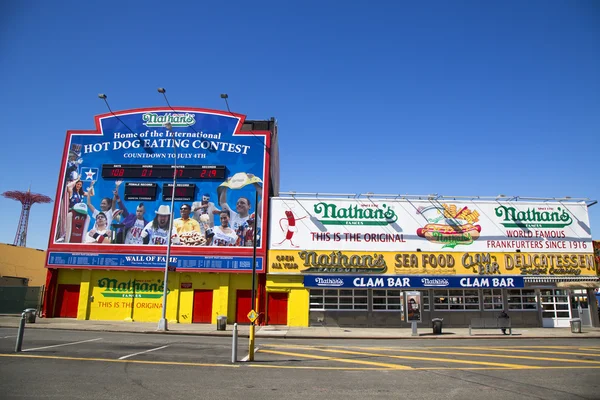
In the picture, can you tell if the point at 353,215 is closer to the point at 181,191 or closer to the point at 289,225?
the point at 289,225

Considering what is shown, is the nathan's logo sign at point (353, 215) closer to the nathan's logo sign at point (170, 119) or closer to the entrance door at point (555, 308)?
the nathan's logo sign at point (170, 119)

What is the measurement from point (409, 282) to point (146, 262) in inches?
741

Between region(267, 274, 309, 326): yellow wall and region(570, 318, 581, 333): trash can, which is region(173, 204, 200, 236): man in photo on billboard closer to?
region(267, 274, 309, 326): yellow wall

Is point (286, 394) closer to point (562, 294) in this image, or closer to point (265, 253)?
point (265, 253)

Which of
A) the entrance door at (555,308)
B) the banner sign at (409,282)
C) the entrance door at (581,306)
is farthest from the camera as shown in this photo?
the entrance door at (581,306)

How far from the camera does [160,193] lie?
31844 mm

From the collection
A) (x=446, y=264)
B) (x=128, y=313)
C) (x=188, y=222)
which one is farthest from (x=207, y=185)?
(x=446, y=264)

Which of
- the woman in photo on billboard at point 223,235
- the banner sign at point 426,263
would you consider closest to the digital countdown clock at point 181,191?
the woman in photo on billboard at point 223,235

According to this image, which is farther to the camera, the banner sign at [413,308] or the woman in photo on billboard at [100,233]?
the woman in photo on billboard at [100,233]

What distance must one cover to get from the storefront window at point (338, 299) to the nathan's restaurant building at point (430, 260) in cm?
7

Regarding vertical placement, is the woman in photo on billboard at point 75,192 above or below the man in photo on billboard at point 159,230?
above

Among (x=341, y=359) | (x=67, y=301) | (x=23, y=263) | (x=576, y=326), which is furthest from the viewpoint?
(x=23, y=263)

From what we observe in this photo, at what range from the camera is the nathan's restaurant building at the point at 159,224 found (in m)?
30.7

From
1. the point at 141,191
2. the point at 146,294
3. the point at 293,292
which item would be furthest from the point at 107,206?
the point at 293,292
